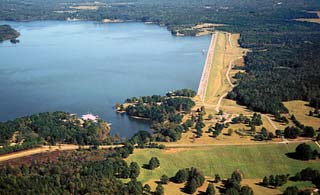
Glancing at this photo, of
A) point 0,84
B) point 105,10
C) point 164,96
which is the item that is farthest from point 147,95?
point 105,10

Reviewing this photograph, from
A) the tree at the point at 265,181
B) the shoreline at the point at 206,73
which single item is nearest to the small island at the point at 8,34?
the shoreline at the point at 206,73

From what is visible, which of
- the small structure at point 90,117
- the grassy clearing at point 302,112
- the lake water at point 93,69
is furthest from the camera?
the lake water at point 93,69

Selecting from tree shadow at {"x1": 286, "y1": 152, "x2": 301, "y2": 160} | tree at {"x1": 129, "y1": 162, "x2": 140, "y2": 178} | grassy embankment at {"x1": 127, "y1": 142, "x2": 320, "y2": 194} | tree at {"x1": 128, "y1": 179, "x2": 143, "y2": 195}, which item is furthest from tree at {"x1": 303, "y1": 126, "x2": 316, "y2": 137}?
tree at {"x1": 128, "y1": 179, "x2": 143, "y2": 195}

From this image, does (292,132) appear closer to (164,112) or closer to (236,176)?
(236,176)

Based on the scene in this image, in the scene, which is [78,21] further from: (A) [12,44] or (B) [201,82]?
(B) [201,82]

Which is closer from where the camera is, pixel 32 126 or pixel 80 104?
pixel 32 126

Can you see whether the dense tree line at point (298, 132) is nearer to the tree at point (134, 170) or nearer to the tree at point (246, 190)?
the tree at point (246, 190)
